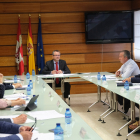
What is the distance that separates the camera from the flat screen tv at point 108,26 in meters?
7.89

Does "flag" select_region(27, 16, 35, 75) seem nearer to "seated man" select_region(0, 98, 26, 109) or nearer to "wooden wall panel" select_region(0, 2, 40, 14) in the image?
"wooden wall panel" select_region(0, 2, 40, 14)

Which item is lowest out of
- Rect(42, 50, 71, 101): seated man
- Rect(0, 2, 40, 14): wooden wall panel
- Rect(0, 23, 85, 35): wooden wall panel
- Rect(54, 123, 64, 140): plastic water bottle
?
Rect(54, 123, 64, 140): plastic water bottle

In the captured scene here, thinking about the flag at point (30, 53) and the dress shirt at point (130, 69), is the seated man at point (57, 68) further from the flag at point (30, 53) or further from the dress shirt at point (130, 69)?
the dress shirt at point (130, 69)

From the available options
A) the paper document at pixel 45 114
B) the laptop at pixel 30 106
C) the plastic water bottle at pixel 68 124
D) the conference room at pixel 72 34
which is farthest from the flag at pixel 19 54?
the plastic water bottle at pixel 68 124

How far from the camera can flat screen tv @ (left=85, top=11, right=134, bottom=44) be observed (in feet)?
25.9

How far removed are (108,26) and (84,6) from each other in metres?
0.94

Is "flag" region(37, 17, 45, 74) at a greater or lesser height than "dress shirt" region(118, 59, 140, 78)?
greater

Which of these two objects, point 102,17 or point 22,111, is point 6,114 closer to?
point 22,111

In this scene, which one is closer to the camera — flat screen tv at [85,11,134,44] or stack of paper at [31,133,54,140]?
stack of paper at [31,133,54,140]

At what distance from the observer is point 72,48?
26.4 feet

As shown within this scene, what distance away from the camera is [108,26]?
7.95 meters

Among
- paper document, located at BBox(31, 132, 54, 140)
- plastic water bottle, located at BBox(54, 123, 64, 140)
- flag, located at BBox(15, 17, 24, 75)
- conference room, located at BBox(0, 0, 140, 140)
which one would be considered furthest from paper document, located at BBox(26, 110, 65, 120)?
flag, located at BBox(15, 17, 24, 75)

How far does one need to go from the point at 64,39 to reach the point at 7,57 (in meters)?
1.77

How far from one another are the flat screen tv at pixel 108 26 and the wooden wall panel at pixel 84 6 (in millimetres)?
282
